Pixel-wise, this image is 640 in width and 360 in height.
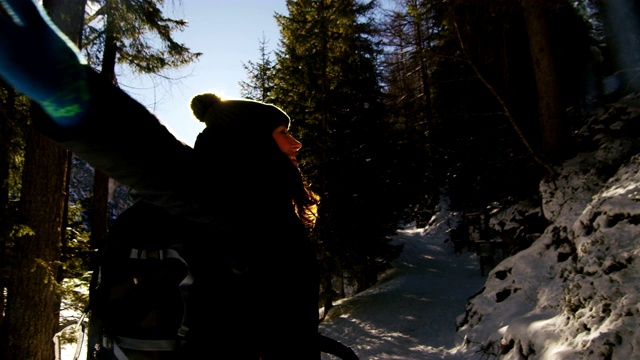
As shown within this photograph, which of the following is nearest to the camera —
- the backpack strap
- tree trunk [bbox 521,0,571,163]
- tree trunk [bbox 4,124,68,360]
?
the backpack strap

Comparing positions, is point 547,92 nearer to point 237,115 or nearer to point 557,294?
point 557,294

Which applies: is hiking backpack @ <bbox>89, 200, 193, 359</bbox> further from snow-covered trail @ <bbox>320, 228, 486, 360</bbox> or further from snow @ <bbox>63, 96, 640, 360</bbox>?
snow-covered trail @ <bbox>320, 228, 486, 360</bbox>

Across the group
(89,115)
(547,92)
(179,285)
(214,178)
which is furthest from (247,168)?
(547,92)

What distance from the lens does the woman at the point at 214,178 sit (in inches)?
33.4

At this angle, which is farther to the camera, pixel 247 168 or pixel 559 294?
pixel 559 294

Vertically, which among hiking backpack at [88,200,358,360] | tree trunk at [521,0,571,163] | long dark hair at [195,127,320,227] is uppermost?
tree trunk at [521,0,571,163]

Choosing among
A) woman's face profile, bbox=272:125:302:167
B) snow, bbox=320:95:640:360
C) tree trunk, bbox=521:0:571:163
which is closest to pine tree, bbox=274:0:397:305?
snow, bbox=320:95:640:360

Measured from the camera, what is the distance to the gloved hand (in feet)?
2.61

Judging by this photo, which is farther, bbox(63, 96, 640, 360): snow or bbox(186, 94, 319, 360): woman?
bbox(63, 96, 640, 360): snow

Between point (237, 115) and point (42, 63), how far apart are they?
0.76 meters

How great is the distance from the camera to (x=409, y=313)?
1213 centimetres

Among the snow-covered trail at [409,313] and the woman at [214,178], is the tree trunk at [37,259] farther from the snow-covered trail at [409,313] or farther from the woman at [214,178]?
the snow-covered trail at [409,313]

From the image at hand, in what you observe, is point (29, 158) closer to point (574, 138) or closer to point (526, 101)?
point (574, 138)

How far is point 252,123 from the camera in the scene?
60.8 inches
